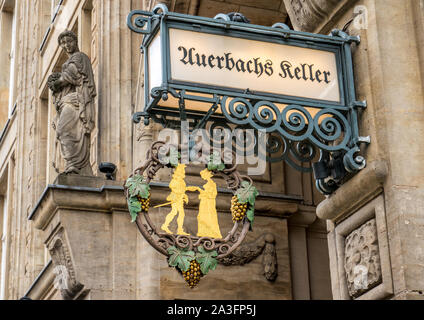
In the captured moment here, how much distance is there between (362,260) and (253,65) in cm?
155

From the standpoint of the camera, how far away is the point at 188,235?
23.3 feet

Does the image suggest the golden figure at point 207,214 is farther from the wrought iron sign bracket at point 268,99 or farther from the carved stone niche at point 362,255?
the carved stone niche at point 362,255

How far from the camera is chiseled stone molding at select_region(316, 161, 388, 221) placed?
23.9 ft

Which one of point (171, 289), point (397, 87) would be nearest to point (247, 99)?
point (397, 87)

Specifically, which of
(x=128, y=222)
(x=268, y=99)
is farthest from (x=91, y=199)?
(x=268, y=99)

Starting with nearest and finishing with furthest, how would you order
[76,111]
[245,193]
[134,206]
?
[134,206]
[245,193]
[76,111]

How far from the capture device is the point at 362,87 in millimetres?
7625

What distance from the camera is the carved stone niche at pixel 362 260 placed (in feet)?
23.9

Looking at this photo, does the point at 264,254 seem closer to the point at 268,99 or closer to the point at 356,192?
the point at 356,192

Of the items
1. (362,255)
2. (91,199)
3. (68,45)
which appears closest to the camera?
(362,255)

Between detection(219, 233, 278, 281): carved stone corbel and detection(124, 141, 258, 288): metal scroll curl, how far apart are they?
539cm

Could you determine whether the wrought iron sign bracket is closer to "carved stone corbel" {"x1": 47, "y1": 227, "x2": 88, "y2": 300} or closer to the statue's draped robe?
"carved stone corbel" {"x1": 47, "y1": 227, "x2": 88, "y2": 300}

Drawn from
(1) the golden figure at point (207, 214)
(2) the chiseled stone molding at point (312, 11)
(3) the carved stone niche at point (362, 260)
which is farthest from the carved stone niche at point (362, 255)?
(2) the chiseled stone molding at point (312, 11)

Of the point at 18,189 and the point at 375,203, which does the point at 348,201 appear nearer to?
the point at 375,203
